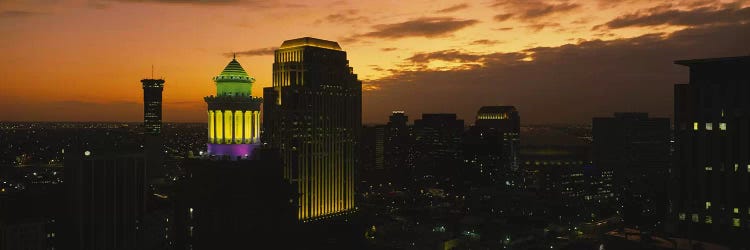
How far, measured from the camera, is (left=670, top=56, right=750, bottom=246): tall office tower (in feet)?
147

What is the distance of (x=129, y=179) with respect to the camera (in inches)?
2793

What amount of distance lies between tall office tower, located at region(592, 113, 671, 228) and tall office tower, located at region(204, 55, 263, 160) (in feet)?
342

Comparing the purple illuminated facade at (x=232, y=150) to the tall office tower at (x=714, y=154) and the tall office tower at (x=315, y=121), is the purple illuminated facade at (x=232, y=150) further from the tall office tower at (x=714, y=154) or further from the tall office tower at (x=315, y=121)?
the tall office tower at (x=714, y=154)

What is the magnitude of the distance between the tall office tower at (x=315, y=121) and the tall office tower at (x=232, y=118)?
24.1 metres

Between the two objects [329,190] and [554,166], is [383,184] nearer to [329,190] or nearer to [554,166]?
[554,166]

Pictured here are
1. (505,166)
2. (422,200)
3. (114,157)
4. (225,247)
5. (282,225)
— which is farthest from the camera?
(505,166)

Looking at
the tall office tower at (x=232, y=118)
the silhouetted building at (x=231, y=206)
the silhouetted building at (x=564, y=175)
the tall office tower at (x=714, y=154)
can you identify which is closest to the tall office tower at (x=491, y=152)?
the silhouetted building at (x=564, y=175)

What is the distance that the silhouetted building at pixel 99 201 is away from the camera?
67.1 metres

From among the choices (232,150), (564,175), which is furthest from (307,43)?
(564,175)

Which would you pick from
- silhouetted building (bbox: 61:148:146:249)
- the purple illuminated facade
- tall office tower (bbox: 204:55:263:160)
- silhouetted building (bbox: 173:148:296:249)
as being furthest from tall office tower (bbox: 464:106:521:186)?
silhouetted building (bbox: 173:148:296:249)

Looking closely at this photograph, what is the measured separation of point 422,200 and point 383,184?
24.8 meters

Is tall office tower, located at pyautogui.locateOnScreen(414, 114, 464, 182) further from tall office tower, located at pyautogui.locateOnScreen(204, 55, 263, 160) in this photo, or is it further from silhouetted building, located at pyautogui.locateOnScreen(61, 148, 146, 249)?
tall office tower, located at pyautogui.locateOnScreen(204, 55, 263, 160)

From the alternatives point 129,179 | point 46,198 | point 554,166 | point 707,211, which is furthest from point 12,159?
point 707,211

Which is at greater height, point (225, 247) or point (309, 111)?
point (309, 111)
